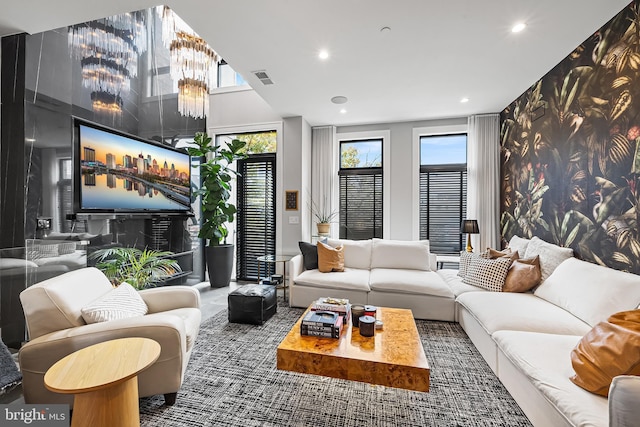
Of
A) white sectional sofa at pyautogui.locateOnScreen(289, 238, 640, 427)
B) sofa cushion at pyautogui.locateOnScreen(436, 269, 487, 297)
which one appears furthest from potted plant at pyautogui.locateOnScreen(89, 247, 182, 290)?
sofa cushion at pyautogui.locateOnScreen(436, 269, 487, 297)

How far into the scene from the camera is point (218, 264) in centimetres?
448

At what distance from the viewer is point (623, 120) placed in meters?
2.13

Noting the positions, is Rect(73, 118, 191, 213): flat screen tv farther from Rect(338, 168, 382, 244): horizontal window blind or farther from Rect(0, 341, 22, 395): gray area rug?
Rect(338, 168, 382, 244): horizontal window blind

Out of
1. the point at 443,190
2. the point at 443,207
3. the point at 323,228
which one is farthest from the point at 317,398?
the point at 443,190

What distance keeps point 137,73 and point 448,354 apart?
4886 millimetres

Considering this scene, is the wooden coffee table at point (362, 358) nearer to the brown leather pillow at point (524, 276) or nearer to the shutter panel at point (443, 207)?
the brown leather pillow at point (524, 276)

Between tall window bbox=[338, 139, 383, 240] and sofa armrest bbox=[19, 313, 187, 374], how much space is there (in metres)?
3.49

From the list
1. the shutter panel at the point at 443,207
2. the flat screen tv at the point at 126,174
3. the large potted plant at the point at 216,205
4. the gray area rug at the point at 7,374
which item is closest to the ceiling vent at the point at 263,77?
the large potted plant at the point at 216,205

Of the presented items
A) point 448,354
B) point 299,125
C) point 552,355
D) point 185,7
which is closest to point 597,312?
point 552,355

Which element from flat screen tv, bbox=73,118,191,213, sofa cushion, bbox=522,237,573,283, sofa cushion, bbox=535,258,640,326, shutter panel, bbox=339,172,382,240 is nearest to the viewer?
sofa cushion, bbox=535,258,640,326

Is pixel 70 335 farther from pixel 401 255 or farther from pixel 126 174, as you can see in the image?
pixel 401 255

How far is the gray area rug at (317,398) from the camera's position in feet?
5.44

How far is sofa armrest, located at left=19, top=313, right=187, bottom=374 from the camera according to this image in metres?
1.52

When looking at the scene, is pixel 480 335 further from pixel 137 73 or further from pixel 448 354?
pixel 137 73
